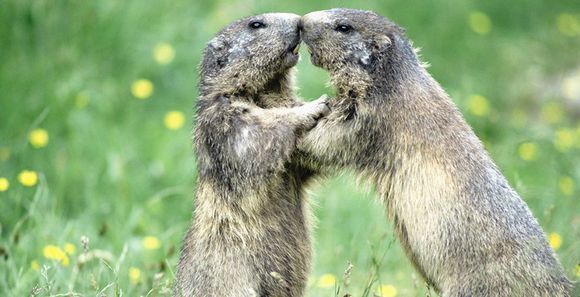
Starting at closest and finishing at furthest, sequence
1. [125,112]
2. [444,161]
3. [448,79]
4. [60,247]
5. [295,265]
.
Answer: [444,161], [295,265], [60,247], [125,112], [448,79]

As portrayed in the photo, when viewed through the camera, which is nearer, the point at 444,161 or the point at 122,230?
the point at 444,161

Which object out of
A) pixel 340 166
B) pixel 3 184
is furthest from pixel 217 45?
pixel 3 184

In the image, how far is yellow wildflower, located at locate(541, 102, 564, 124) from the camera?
12.2 meters

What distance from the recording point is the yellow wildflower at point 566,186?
9.19m

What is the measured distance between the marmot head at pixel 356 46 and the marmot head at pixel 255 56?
0.14 metres

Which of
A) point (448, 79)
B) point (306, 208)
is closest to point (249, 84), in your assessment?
point (306, 208)

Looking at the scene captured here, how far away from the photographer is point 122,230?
8.55m

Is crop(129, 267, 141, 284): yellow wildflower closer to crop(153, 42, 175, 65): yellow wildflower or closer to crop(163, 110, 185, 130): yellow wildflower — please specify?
crop(163, 110, 185, 130): yellow wildflower

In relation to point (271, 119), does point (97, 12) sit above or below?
below

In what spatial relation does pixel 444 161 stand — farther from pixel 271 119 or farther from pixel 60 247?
pixel 60 247

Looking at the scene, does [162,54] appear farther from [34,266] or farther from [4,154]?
[34,266]

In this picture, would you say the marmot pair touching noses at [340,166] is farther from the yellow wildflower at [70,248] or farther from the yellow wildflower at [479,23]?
the yellow wildflower at [479,23]

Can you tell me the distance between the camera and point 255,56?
6.68m

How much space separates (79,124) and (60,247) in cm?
202
